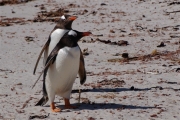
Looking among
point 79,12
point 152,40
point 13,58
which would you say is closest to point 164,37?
point 152,40

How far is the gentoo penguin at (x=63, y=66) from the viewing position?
5797 millimetres

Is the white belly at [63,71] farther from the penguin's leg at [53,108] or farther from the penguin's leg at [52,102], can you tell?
the penguin's leg at [53,108]

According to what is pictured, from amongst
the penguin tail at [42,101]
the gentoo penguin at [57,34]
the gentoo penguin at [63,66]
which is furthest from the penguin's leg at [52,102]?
the gentoo penguin at [57,34]

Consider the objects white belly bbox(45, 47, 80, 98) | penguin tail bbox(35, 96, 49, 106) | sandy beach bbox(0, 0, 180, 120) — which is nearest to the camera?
white belly bbox(45, 47, 80, 98)

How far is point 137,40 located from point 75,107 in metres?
4.85

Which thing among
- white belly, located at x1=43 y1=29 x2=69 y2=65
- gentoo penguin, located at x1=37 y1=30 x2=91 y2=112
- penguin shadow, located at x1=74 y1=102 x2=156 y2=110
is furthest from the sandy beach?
white belly, located at x1=43 y1=29 x2=69 y2=65

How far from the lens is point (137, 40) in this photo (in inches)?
419

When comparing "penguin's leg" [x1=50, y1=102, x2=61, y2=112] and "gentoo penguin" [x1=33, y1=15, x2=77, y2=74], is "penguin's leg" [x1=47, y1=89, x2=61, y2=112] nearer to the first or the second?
"penguin's leg" [x1=50, y1=102, x2=61, y2=112]

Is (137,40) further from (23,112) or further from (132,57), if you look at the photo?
(23,112)

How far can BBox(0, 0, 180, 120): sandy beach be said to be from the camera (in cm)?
595

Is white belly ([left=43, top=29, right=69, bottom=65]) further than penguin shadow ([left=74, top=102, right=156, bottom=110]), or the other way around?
white belly ([left=43, top=29, right=69, bottom=65])

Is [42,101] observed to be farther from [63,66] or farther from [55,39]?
[55,39]

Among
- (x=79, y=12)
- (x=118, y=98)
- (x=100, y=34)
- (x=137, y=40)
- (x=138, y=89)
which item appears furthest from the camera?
(x=79, y=12)

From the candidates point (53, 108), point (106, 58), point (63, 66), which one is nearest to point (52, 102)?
point (53, 108)
